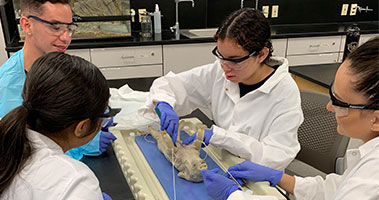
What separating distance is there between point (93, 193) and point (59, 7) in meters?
1.07

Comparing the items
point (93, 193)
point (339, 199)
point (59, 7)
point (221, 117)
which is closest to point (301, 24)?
point (221, 117)

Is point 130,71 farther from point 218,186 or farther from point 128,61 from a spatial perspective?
point 218,186

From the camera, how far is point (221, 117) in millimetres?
1754

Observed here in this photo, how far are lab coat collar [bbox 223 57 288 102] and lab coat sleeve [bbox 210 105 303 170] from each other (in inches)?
5.4

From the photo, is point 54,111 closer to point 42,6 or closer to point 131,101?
point 42,6

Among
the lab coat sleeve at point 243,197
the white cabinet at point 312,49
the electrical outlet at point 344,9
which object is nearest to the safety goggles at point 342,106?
the lab coat sleeve at point 243,197

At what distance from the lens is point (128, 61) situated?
10.8 feet

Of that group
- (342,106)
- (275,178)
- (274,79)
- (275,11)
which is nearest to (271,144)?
(275,178)

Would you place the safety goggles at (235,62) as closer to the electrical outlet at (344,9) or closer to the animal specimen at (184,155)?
the animal specimen at (184,155)

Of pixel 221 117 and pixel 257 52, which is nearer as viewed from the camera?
pixel 257 52

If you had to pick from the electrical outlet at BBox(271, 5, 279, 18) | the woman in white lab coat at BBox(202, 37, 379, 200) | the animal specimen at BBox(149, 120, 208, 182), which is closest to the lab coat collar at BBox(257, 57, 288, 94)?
the animal specimen at BBox(149, 120, 208, 182)

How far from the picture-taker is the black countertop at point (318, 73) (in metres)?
2.50

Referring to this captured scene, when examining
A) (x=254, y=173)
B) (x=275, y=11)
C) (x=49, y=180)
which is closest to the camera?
(x=49, y=180)

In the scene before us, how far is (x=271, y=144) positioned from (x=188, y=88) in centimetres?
62
